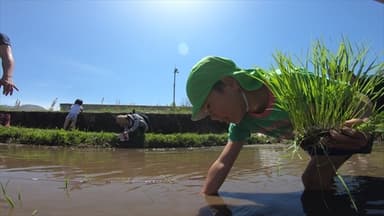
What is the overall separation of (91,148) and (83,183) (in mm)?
4916

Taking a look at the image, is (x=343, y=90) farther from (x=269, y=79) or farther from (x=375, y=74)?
(x=269, y=79)

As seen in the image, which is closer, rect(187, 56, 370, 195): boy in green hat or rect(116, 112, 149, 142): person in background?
rect(187, 56, 370, 195): boy in green hat

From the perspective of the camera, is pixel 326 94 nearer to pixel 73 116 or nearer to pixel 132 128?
pixel 132 128

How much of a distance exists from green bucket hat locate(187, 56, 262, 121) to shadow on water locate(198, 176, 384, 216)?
67 centimetres

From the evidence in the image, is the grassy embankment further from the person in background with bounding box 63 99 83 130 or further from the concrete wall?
the concrete wall

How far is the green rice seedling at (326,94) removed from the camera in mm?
2307

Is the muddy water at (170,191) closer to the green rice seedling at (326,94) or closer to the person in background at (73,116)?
the green rice seedling at (326,94)

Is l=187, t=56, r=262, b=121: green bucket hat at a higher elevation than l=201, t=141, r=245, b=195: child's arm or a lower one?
higher

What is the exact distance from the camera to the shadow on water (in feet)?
8.56

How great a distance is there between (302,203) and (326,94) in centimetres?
84

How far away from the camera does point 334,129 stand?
7.49ft

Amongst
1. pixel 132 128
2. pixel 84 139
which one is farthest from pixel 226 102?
pixel 84 139

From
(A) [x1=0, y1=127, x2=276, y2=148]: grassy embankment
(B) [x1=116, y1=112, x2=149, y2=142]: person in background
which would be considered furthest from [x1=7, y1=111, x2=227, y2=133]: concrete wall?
(B) [x1=116, y1=112, x2=149, y2=142]: person in background

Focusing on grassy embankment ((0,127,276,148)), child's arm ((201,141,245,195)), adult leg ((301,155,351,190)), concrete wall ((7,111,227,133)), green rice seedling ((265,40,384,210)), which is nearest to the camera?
green rice seedling ((265,40,384,210))
